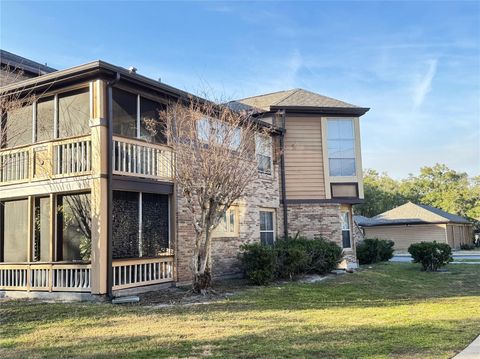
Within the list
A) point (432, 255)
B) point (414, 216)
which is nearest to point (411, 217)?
point (414, 216)

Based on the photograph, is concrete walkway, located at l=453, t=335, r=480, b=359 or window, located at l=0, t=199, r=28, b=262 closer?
concrete walkway, located at l=453, t=335, r=480, b=359

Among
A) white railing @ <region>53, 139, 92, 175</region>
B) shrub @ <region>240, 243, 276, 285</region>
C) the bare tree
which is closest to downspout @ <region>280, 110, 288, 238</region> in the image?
shrub @ <region>240, 243, 276, 285</region>

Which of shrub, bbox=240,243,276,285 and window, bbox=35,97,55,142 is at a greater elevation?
window, bbox=35,97,55,142

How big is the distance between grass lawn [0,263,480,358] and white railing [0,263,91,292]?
31.8 inches

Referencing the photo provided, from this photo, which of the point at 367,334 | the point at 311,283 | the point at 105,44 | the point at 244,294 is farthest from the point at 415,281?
the point at 105,44

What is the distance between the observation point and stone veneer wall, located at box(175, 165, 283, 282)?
12790mm

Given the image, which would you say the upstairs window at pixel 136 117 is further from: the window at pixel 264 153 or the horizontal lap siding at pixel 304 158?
the horizontal lap siding at pixel 304 158

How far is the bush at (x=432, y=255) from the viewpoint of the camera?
61.1ft

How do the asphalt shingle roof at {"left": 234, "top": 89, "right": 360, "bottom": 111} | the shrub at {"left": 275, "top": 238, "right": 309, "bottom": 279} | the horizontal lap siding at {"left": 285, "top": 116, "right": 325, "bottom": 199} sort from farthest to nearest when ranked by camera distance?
the asphalt shingle roof at {"left": 234, "top": 89, "right": 360, "bottom": 111}
the horizontal lap siding at {"left": 285, "top": 116, "right": 325, "bottom": 199}
the shrub at {"left": 275, "top": 238, "right": 309, "bottom": 279}

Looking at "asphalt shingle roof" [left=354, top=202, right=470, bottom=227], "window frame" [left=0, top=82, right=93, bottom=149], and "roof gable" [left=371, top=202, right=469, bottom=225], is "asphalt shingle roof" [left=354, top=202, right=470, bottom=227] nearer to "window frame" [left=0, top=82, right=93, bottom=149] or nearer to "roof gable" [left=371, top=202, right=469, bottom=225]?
"roof gable" [left=371, top=202, right=469, bottom=225]

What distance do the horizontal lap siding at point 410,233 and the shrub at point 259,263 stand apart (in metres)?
30.4

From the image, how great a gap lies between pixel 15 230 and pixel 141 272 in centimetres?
393

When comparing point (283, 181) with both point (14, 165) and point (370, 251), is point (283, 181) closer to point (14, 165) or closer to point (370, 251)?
point (370, 251)

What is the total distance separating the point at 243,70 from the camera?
56.9 feet
